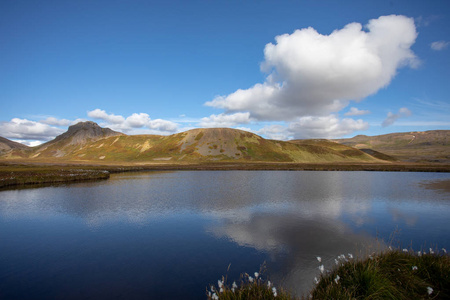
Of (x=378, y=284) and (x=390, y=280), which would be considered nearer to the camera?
(x=378, y=284)

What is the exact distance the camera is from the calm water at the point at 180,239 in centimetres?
1308

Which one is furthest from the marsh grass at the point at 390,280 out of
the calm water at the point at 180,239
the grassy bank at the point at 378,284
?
the calm water at the point at 180,239

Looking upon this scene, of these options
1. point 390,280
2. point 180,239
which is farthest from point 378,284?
point 180,239

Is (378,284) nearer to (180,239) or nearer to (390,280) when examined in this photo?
(390,280)

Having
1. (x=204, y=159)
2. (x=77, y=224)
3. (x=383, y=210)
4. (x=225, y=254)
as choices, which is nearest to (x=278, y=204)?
(x=383, y=210)

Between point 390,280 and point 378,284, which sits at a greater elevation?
point 378,284

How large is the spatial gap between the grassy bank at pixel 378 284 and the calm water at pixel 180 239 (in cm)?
236

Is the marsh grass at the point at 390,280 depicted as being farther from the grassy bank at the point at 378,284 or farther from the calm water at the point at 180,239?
the calm water at the point at 180,239

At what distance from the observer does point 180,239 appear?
19.6m

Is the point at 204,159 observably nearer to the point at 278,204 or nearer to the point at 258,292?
the point at 278,204

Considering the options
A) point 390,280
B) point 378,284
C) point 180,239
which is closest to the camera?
point 378,284

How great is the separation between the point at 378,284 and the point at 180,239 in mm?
14113

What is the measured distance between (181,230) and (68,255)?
28.2 feet

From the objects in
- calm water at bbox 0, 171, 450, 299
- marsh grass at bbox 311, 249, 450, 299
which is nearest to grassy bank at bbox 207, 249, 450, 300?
marsh grass at bbox 311, 249, 450, 299
